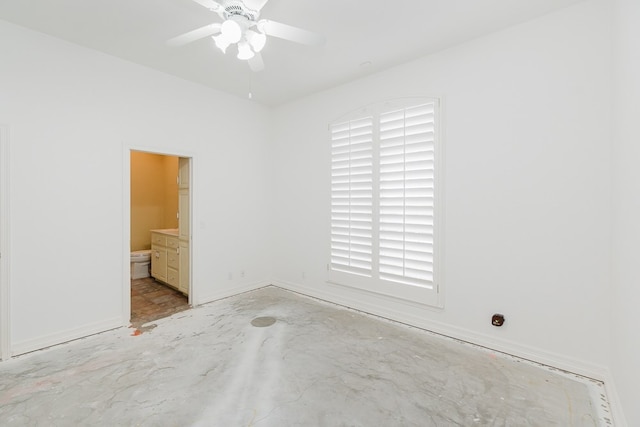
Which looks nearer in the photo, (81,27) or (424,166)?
(81,27)

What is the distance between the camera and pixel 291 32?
209cm

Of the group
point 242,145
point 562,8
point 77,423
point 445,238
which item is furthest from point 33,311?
point 562,8

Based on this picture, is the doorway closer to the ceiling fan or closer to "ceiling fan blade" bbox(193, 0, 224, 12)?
the ceiling fan

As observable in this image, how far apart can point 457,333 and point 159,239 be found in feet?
15.5

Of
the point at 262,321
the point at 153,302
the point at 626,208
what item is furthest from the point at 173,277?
the point at 626,208

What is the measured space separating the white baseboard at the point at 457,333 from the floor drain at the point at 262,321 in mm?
990

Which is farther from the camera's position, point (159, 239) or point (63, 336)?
point (159, 239)

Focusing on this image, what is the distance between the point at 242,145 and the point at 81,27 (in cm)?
222

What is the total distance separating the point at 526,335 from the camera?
2.61 metres

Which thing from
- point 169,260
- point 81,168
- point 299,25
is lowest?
point 169,260

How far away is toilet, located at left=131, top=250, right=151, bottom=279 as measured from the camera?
521 centimetres

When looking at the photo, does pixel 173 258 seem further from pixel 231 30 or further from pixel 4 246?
pixel 231 30

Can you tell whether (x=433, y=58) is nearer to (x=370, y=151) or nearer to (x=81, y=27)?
(x=370, y=151)

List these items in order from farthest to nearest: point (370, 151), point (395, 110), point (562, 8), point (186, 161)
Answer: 1. point (186, 161)
2. point (370, 151)
3. point (395, 110)
4. point (562, 8)
